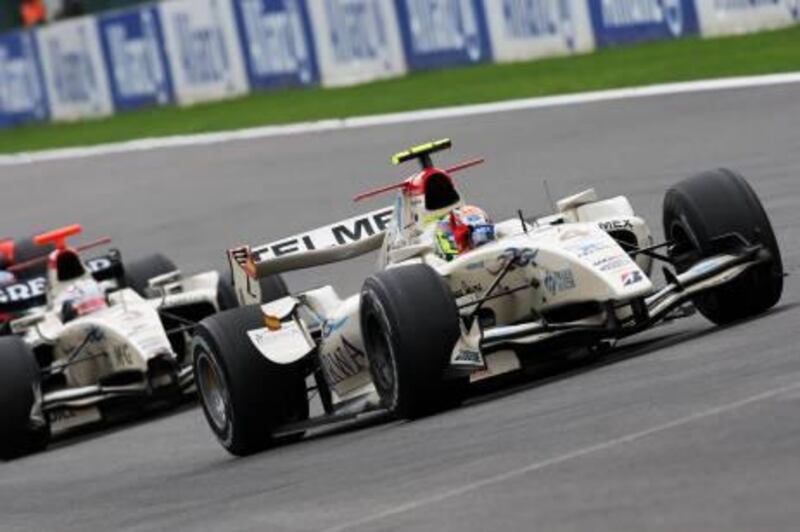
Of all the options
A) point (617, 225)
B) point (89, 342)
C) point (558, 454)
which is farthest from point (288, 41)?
point (558, 454)

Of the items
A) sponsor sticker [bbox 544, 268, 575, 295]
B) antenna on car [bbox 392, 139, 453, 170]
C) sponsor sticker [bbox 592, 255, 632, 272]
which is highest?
antenna on car [bbox 392, 139, 453, 170]

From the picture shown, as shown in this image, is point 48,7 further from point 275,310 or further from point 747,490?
point 747,490

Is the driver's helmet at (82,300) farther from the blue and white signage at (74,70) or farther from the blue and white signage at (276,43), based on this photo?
the blue and white signage at (74,70)

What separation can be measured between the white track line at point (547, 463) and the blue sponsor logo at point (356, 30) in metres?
25.9

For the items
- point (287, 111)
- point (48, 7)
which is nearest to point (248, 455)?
point (287, 111)

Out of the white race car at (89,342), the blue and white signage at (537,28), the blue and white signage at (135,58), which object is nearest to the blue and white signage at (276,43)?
the blue and white signage at (135,58)

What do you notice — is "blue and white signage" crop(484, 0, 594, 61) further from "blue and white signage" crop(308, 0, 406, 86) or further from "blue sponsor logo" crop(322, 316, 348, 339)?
"blue sponsor logo" crop(322, 316, 348, 339)

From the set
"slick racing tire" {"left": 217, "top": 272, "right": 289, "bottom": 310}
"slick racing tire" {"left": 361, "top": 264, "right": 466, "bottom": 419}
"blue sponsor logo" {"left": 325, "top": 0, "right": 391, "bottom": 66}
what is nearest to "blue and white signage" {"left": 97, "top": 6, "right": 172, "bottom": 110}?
"blue sponsor logo" {"left": 325, "top": 0, "right": 391, "bottom": 66}

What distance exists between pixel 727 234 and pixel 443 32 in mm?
22667

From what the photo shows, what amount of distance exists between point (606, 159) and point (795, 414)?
14429 mm

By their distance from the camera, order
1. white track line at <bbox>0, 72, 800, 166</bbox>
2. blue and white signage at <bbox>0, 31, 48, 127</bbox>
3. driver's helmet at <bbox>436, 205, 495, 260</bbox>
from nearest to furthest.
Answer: driver's helmet at <bbox>436, 205, 495, 260</bbox>, white track line at <bbox>0, 72, 800, 166</bbox>, blue and white signage at <bbox>0, 31, 48, 127</bbox>

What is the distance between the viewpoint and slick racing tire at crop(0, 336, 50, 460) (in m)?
14.7

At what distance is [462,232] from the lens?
12.7 m

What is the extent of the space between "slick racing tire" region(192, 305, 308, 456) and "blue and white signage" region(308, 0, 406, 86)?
22.2 m
